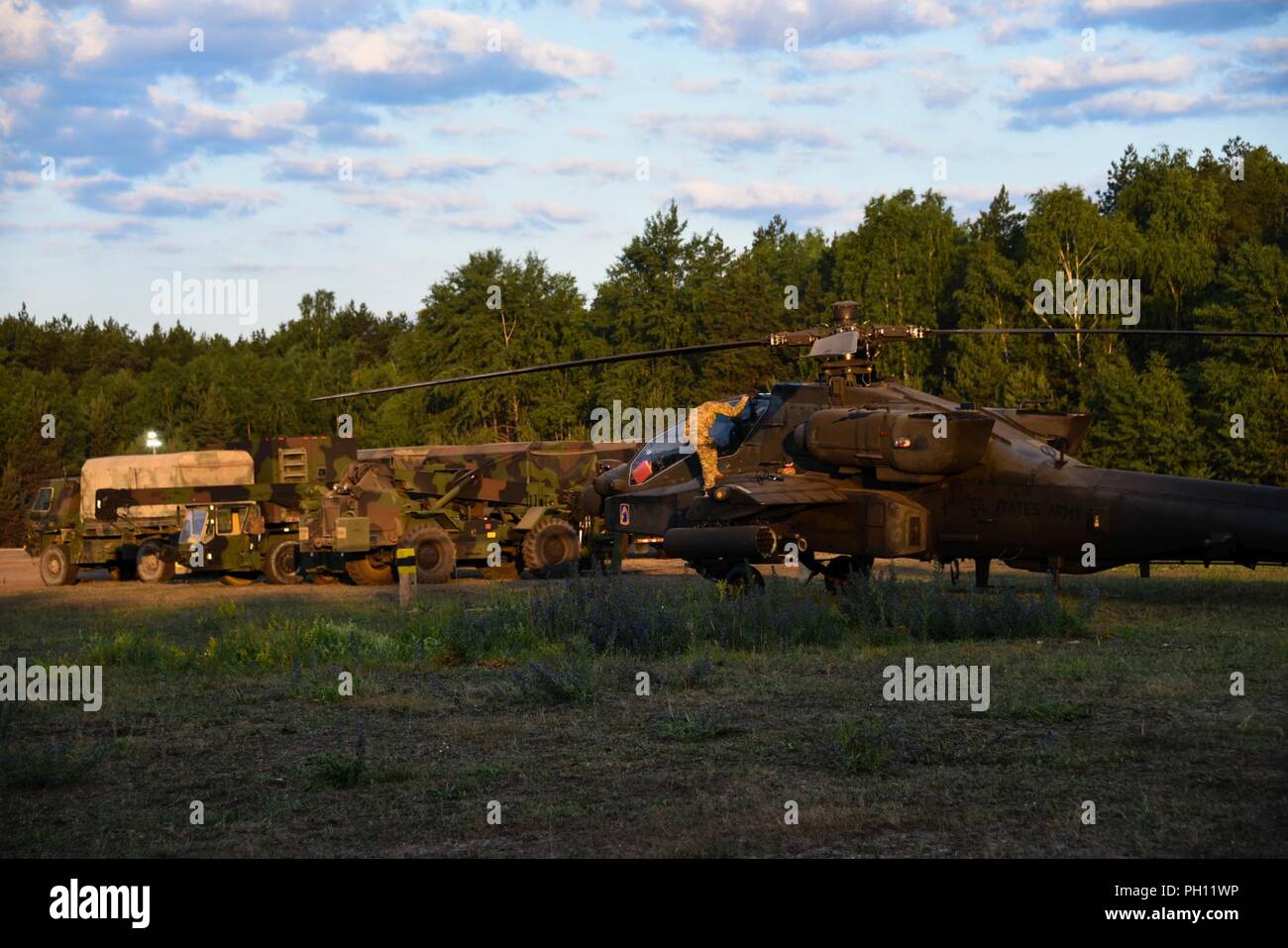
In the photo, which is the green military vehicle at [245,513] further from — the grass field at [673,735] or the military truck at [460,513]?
the grass field at [673,735]

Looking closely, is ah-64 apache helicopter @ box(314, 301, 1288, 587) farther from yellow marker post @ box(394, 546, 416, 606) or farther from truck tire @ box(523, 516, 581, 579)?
truck tire @ box(523, 516, 581, 579)

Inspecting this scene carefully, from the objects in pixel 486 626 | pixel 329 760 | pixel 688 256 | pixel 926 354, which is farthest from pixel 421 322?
pixel 329 760

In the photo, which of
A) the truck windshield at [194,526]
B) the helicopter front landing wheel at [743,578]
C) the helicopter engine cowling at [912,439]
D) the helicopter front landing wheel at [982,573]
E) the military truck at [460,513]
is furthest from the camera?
the truck windshield at [194,526]

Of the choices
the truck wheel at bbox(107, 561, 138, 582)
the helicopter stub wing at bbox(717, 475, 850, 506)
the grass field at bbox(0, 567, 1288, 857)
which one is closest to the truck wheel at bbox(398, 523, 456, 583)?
the truck wheel at bbox(107, 561, 138, 582)

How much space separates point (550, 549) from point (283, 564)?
5578mm

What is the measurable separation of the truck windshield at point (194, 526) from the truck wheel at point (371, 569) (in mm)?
3801

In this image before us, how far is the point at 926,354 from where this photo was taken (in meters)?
57.9

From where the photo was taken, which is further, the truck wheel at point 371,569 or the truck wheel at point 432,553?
the truck wheel at point 371,569

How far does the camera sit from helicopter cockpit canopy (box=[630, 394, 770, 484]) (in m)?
16.6

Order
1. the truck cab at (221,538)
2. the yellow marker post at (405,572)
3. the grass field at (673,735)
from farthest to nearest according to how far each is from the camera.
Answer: the truck cab at (221,538), the yellow marker post at (405,572), the grass field at (673,735)

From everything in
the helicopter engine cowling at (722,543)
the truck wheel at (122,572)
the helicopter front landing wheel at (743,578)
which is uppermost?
the helicopter engine cowling at (722,543)

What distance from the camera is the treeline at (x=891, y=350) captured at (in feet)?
143

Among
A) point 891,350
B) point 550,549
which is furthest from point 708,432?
point 891,350

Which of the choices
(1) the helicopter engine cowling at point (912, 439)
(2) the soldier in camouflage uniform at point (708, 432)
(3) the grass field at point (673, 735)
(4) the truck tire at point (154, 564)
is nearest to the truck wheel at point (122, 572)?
(4) the truck tire at point (154, 564)
